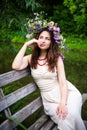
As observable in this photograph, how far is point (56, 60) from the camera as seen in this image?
4.32 meters

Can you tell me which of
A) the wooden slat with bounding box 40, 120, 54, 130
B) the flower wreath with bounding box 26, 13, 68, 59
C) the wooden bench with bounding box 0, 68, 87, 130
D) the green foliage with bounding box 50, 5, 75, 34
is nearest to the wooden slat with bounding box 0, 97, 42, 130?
the wooden bench with bounding box 0, 68, 87, 130

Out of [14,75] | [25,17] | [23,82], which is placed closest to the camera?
[14,75]

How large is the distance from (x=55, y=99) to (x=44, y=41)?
0.73 meters

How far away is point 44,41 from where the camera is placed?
14.3ft

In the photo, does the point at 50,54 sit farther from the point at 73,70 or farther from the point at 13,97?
the point at 73,70

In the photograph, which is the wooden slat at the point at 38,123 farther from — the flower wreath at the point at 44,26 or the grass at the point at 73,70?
the grass at the point at 73,70

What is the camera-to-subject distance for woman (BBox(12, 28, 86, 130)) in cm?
419

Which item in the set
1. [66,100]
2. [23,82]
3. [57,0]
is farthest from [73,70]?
[57,0]

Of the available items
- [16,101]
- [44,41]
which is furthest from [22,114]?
[44,41]

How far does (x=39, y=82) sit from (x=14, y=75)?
46cm

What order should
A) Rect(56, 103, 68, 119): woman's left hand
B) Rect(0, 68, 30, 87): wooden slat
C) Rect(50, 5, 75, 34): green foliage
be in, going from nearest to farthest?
Rect(0, 68, 30, 87): wooden slat, Rect(56, 103, 68, 119): woman's left hand, Rect(50, 5, 75, 34): green foliage

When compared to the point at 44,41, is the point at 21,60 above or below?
below

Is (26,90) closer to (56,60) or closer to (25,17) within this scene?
(56,60)

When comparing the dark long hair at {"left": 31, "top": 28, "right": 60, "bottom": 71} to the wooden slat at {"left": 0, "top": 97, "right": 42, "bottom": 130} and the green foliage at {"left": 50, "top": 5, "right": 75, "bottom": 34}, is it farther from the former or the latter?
the green foliage at {"left": 50, "top": 5, "right": 75, "bottom": 34}
